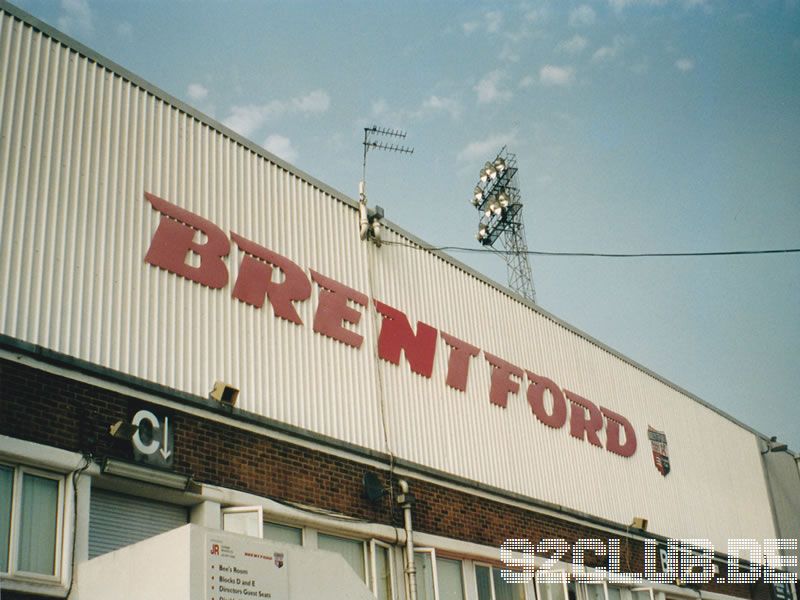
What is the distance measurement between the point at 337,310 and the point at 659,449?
38.2 feet

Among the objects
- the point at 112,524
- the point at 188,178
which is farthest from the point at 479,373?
the point at 112,524

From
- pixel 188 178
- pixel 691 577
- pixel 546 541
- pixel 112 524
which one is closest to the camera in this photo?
pixel 112 524

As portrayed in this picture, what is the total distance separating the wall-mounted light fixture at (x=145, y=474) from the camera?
476 inches

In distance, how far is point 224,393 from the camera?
45.9 feet

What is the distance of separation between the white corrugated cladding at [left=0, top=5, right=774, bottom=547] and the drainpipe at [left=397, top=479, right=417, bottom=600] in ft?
2.97

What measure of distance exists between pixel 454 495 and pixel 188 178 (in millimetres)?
7220

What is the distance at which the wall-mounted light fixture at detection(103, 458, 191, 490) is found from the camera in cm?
1209

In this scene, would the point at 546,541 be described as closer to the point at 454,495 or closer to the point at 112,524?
the point at 454,495

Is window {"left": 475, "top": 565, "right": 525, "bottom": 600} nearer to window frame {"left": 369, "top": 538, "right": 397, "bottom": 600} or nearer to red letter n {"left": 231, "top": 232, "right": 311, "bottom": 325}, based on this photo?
window frame {"left": 369, "top": 538, "right": 397, "bottom": 600}

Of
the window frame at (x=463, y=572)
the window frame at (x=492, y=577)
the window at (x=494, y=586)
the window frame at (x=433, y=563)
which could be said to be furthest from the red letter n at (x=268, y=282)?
the window at (x=494, y=586)

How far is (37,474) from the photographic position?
11.5 m

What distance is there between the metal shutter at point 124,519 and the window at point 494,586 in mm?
6238

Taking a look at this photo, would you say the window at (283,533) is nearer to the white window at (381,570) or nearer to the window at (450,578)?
the white window at (381,570)

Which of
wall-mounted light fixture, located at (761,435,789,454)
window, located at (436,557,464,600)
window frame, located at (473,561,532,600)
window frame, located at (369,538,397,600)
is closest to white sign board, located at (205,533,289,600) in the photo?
window frame, located at (369,538,397,600)
